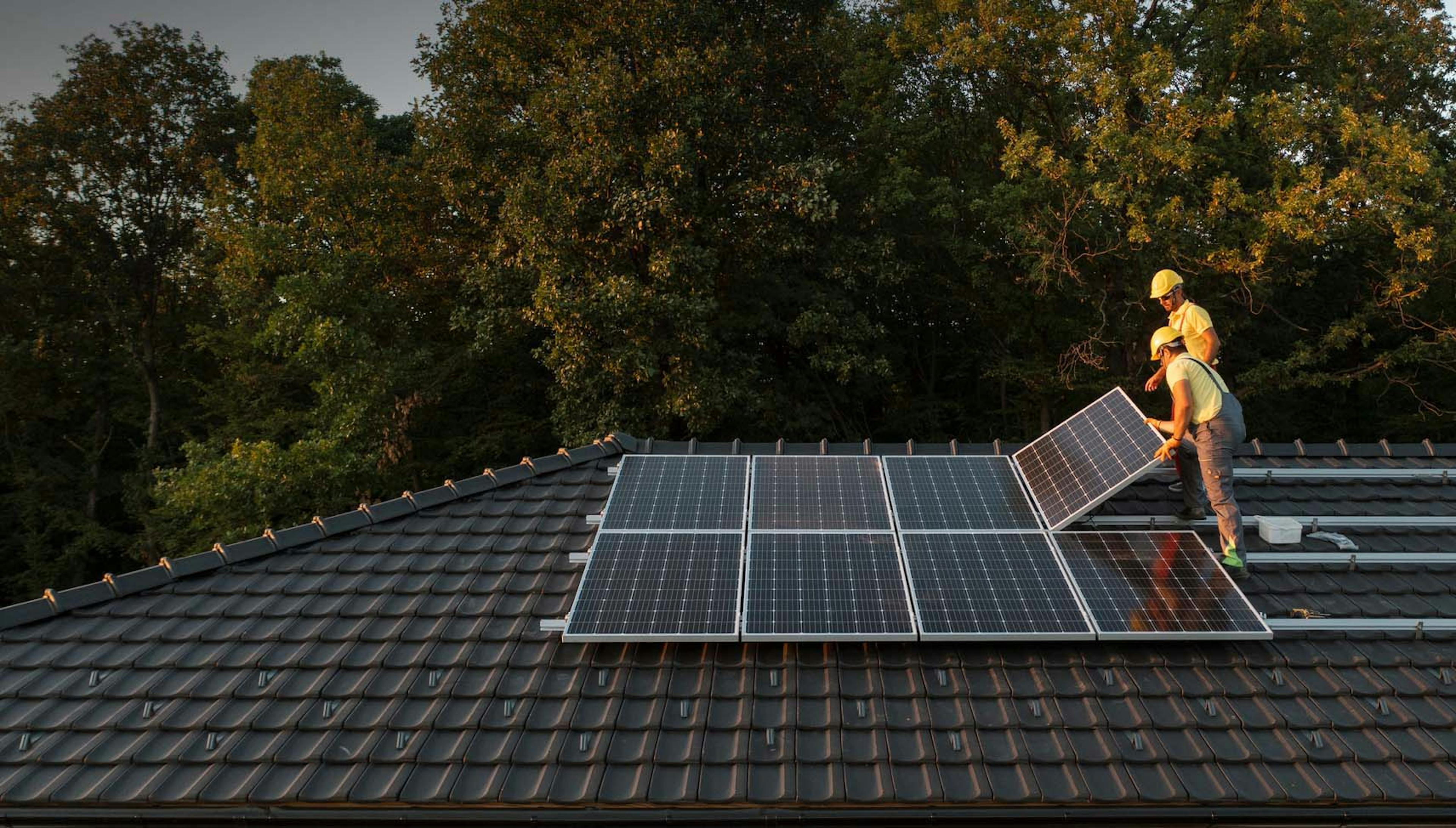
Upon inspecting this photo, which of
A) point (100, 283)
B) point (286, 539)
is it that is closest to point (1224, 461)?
point (286, 539)

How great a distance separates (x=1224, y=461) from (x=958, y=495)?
79.5 inches

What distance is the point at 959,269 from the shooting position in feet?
86.8

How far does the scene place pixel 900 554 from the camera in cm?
668

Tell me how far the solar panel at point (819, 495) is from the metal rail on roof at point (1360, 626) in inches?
109

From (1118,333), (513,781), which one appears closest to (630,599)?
(513,781)

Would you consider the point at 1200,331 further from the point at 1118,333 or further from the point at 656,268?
the point at 1118,333

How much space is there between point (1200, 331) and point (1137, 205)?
13.9 metres

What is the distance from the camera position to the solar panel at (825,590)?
19.0 feet

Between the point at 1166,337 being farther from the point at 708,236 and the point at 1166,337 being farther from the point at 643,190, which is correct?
the point at 708,236

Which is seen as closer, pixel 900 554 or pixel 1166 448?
pixel 1166 448

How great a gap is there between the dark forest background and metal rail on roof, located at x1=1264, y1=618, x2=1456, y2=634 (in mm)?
13412

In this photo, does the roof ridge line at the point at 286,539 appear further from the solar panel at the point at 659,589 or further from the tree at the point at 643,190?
the tree at the point at 643,190

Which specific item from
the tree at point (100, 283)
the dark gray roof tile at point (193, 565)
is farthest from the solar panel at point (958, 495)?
the tree at point (100, 283)

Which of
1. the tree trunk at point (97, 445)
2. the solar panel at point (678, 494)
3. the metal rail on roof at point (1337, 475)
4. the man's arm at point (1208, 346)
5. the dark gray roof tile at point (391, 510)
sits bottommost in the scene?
the tree trunk at point (97, 445)
